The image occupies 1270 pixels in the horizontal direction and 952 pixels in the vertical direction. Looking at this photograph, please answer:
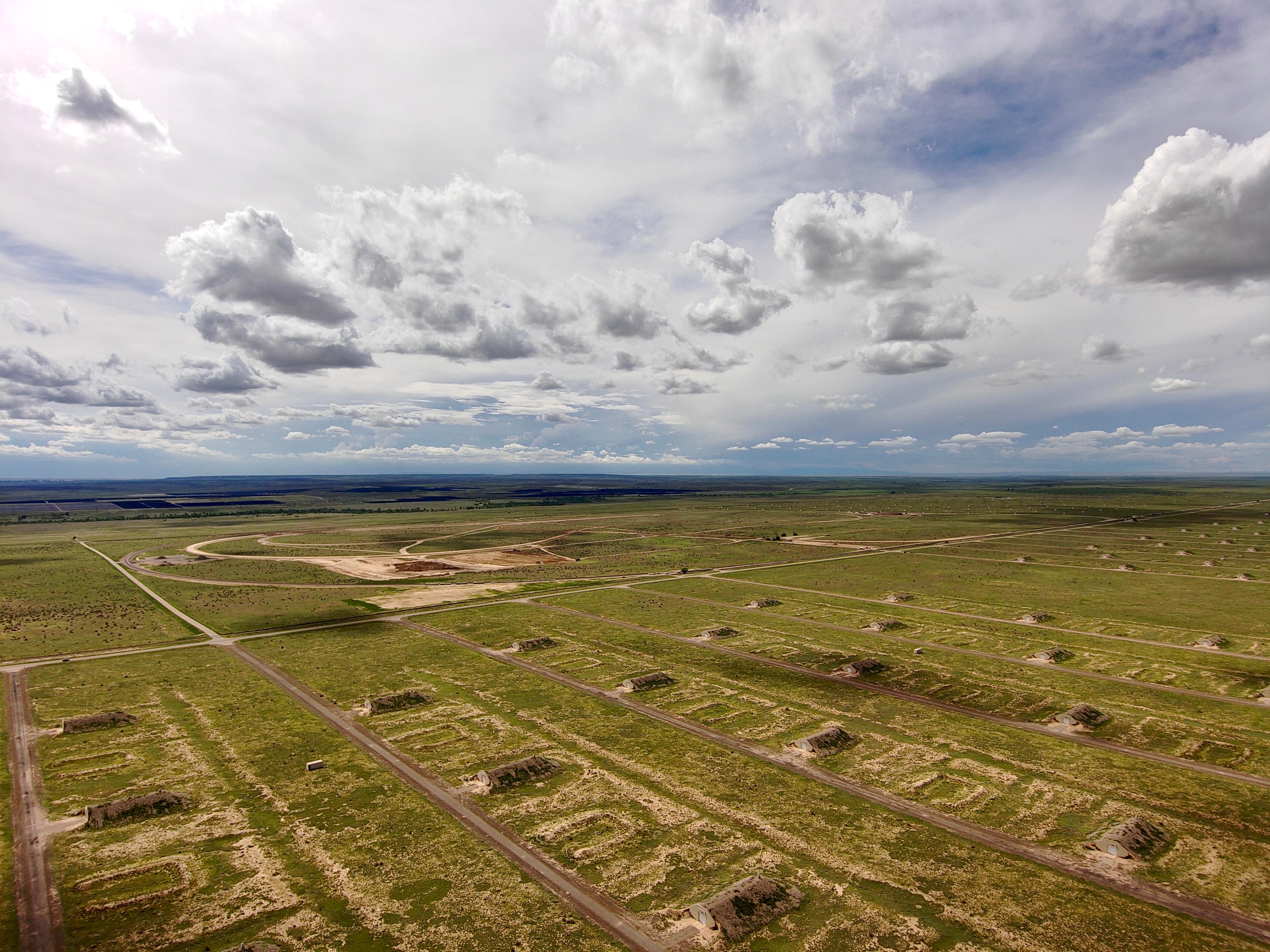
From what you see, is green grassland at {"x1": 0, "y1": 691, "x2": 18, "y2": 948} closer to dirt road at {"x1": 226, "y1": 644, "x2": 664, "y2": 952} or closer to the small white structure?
dirt road at {"x1": 226, "y1": 644, "x2": 664, "y2": 952}

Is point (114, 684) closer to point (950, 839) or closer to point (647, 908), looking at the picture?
point (647, 908)

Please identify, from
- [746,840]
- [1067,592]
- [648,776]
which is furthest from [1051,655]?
[648,776]

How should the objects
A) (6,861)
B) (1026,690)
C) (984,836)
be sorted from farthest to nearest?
1. (1026,690)
2. (984,836)
3. (6,861)

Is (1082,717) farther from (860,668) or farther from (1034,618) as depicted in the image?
(1034,618)

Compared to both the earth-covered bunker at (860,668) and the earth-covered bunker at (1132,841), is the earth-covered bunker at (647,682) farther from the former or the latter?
the earth-covered bunker at (1132,841)

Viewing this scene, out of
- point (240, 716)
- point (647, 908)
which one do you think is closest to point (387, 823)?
point (647, 908)

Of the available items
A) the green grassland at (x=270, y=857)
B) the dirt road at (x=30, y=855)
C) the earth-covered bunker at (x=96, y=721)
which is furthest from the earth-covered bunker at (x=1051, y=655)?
the earth-covered bunker at (x=96, y=721)
